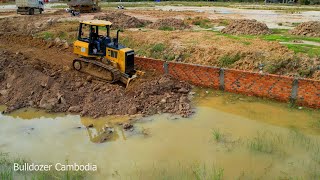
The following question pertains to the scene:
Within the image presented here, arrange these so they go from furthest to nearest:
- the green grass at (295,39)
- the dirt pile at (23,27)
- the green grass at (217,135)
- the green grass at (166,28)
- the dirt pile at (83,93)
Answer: the dirt pile at (23,27) < the green grass at (166,28) < the green grass at (295,39) < the dirt pile at (83,93) < the green grass at (217,135)

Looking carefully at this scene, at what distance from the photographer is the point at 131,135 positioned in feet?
30.8

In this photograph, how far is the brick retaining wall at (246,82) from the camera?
442 inches

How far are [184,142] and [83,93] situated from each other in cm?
481

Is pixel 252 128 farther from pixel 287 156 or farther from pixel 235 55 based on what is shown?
pixel 235 55

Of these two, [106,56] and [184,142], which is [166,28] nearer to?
[106,56]

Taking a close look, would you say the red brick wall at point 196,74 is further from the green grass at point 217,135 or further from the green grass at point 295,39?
the green grass at point 295,39

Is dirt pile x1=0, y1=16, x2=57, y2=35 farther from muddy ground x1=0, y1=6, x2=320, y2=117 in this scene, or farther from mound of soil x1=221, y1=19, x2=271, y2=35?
mound of soil x1=221, y1=19, x2=271, y2=35

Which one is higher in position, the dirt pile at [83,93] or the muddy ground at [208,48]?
the muddy ground at [208,48]

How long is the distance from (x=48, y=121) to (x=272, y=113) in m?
7.49

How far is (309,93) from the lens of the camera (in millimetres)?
11172

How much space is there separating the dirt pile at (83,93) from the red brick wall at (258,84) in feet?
5.85

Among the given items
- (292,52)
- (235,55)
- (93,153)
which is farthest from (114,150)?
(292,52)

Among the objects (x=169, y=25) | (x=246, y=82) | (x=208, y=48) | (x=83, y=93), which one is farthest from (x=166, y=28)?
(x=83, y=93)

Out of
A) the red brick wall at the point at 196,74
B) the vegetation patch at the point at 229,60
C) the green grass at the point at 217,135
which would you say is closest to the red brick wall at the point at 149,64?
the red brick wall at the point at 196,74
